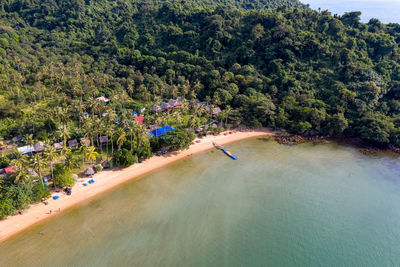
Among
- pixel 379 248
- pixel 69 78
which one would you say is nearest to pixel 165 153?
pixel 379 248

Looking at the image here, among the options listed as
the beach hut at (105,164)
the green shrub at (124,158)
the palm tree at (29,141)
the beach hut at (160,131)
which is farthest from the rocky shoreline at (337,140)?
the palm tree at (29,141)

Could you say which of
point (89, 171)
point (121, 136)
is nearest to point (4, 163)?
point (89, 171)

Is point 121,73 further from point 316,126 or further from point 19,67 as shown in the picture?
point 316,126

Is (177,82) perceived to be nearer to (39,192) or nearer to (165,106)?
(165,106)

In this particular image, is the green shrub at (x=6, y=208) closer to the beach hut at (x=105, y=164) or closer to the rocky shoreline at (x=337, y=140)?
the beach hut at (x=105, y=164)

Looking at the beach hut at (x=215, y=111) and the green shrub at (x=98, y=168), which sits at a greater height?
the beach hut at (x=215, y=111)
